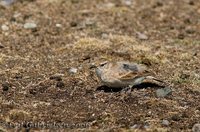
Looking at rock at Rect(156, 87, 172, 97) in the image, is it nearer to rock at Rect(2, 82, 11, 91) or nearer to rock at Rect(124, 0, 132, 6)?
rock at Rect(2, 82, 11, 91)

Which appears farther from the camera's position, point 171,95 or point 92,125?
point 171,95

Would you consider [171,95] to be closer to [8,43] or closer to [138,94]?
[138,94]

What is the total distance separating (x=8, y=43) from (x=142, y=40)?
3019mm

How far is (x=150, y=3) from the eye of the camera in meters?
17.4

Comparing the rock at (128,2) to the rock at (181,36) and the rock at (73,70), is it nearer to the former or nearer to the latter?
the rock at (181,36)

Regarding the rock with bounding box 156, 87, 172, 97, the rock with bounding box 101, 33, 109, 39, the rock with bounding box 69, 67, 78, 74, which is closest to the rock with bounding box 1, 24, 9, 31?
the rock with bounding box 101, 33, 109, 39

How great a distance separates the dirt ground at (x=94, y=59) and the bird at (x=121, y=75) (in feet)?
0.77

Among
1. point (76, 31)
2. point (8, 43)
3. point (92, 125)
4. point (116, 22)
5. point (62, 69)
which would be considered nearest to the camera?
point (92, 125)

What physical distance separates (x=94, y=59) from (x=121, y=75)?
229cm

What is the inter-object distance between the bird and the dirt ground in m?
0.24

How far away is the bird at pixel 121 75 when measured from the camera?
10.2 meters

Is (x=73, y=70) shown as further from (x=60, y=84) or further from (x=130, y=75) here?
(x=130, y=75)

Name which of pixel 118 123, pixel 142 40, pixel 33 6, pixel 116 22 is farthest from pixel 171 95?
pixel 33 6

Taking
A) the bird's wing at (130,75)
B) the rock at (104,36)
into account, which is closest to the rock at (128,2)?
the rock at (104,36)
